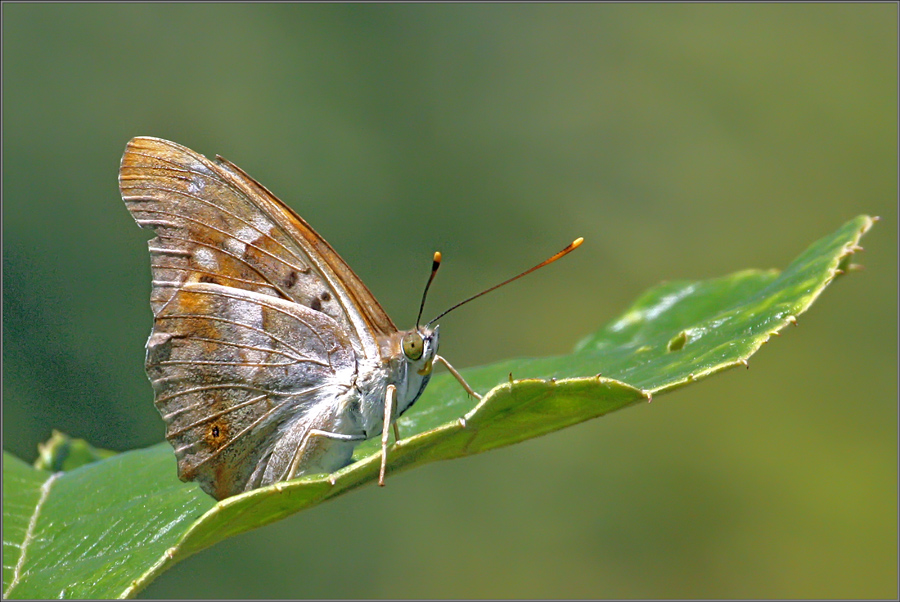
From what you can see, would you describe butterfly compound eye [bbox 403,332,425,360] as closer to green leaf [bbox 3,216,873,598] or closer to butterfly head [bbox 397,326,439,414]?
butterfly head [bbox 397,326,439,414]

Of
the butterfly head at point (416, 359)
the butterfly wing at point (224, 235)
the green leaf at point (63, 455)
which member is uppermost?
the butterfly wing at point (224, 235)

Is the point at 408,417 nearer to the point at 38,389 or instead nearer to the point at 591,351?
the point at 591,351

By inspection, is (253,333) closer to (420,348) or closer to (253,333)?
(253,333)

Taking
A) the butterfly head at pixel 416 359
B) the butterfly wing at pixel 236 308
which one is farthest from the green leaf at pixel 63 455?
the butterfly head at pixel 416 359

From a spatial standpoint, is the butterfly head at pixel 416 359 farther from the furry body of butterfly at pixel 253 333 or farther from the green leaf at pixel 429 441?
the green leaf at pixel 429 441

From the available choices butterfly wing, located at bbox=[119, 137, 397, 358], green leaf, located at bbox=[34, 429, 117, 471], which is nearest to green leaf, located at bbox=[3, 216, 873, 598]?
green leaf, located at bbox=[34, 429, 117, 471]

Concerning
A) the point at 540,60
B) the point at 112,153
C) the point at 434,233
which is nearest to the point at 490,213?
the point at 434,233

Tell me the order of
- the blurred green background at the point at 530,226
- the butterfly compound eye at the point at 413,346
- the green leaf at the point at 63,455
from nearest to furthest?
the butterfly compound eye at the point at 413,346 < the green leaf at the point at 63,455 < the blurred green background at the point at 530,226
